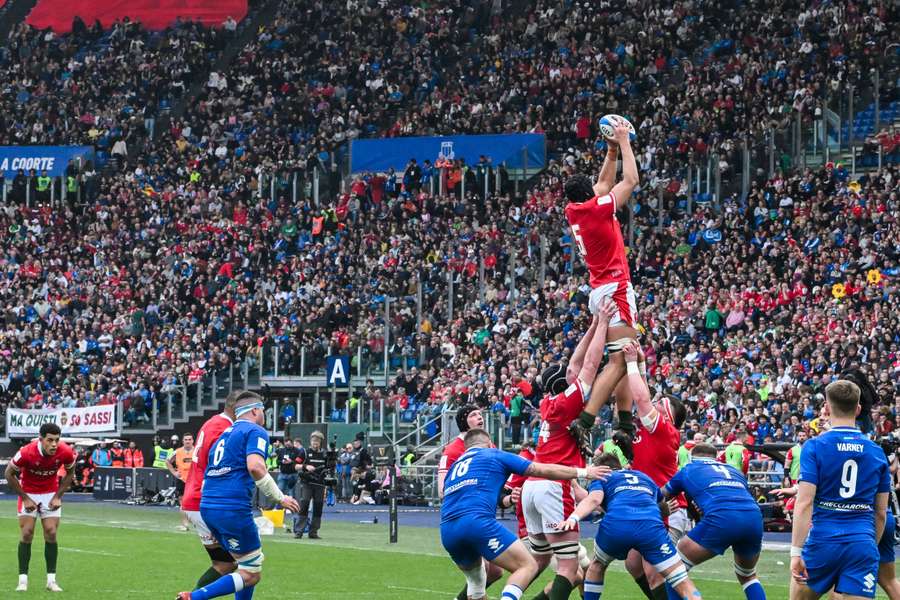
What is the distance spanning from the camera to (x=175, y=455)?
31016mm

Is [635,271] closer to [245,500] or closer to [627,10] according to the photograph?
[627,10]

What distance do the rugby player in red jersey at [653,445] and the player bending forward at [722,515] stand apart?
1.12 ft

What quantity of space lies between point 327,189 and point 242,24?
12.2m

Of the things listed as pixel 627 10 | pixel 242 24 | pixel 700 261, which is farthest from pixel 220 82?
pixel 700 261

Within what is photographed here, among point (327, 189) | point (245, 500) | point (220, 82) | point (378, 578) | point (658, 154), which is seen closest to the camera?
point (245, 500)

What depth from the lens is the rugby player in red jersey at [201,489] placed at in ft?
47.9

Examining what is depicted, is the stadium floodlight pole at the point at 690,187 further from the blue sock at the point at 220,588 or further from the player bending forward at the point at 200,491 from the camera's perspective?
the blue sock at the point at 220,588

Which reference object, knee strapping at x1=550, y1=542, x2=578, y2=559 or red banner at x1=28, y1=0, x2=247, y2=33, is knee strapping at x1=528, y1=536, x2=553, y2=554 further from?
red banner at x1=28, y1=0, x2=247, y2=33

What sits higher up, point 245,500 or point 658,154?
point 658,154

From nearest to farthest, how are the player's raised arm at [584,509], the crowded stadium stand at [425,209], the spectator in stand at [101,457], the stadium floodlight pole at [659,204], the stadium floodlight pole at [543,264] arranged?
the player's raised arm at [584,509]
the crowded stadium stand at [425,209]
the stadium floodlight pole at [659,204]
the stadium floodlight pole at [543,264]
the spectator in stand at [101,457]

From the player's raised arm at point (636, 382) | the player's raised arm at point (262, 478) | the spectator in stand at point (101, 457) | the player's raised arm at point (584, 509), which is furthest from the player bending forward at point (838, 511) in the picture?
the spectator in stand at point (101, 457)

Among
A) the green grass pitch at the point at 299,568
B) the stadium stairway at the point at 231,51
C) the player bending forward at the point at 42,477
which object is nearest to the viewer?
the green grass pitch at the point at 299,568

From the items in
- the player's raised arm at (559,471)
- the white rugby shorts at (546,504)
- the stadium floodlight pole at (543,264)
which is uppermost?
the stadium floodlight pole at (543,264)

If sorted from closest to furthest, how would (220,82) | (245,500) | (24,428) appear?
(245,500), (24,428), (220,82)
